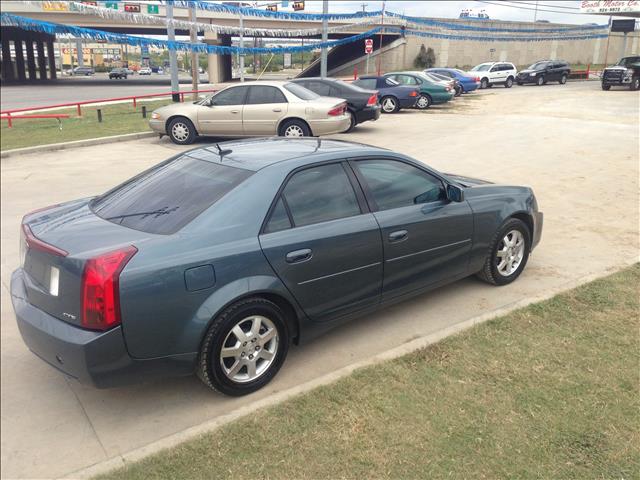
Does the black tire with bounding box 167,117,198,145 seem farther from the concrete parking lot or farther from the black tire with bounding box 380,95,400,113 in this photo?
the black tire with bounding box 380,95,400,113

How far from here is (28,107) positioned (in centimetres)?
518

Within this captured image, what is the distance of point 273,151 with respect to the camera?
405 cm

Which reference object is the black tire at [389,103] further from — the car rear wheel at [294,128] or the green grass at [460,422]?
the green grass at [460,422]

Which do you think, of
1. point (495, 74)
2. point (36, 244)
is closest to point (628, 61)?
point (495, 74)

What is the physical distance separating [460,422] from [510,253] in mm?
2407

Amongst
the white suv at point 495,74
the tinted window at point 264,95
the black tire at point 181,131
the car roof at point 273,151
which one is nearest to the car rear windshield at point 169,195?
the car roof at point 273,151

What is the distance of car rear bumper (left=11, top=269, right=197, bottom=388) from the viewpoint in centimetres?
289

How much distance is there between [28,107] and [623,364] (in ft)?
18.0

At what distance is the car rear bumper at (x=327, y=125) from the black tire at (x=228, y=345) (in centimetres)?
958

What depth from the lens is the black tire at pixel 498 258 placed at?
4895 mm

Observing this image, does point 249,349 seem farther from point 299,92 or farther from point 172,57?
point 172,57

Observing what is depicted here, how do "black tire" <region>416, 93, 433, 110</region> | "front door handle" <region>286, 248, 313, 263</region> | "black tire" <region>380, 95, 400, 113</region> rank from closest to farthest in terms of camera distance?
"front door handle" <region>286, 248, 313, 263</region>
"black tire" <region>380, 95, 400, 113</region>
"black tire" <region>416, 93, 433, 110</region>

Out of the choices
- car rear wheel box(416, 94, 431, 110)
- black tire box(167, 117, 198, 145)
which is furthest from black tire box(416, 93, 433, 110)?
black tire box(167, 117, 198, 145)

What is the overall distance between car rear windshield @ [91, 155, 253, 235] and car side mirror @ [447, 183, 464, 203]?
1712 millimetres
